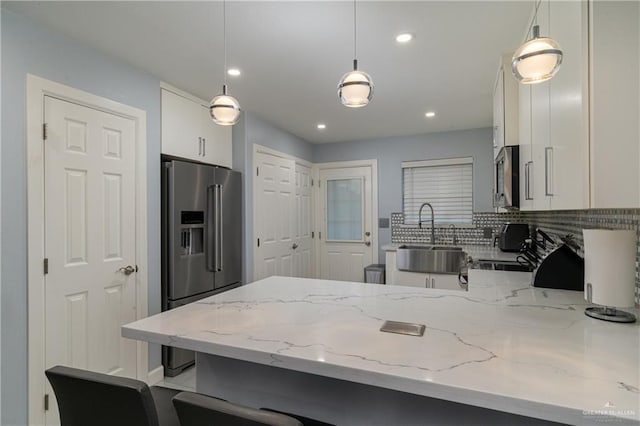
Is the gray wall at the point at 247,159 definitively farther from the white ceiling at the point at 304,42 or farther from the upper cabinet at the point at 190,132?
the white ceiling at the point at 304,42

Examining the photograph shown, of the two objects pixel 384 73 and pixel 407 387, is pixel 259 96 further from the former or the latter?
pixel 407 387

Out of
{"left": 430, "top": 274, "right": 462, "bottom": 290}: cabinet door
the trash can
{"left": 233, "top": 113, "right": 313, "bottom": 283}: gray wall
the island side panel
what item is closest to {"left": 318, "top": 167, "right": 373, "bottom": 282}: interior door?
the trash can

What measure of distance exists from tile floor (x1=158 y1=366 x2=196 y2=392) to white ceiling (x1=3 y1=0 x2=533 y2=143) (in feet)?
7.85

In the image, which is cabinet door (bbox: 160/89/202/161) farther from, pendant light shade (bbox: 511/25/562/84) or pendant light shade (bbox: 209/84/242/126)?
pendant light shade (bbox: 511/25/562/84)

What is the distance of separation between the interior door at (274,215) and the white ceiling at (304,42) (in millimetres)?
888

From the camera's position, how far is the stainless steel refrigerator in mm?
2613

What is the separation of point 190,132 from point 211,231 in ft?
2.98

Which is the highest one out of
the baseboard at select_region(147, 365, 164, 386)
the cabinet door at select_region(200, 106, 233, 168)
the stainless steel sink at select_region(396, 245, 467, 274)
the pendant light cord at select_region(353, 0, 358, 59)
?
the pendant light cord at select_region(353, 0, 358, 59)

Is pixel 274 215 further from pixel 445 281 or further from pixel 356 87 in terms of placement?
pixel 356 87

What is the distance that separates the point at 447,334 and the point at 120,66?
2642mm

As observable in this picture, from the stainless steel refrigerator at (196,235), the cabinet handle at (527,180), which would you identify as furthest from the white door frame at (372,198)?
the cabinet handle at (527,180)

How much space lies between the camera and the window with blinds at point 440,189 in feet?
14.1

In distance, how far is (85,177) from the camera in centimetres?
210

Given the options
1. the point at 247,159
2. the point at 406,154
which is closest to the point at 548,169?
the point at 247,159
